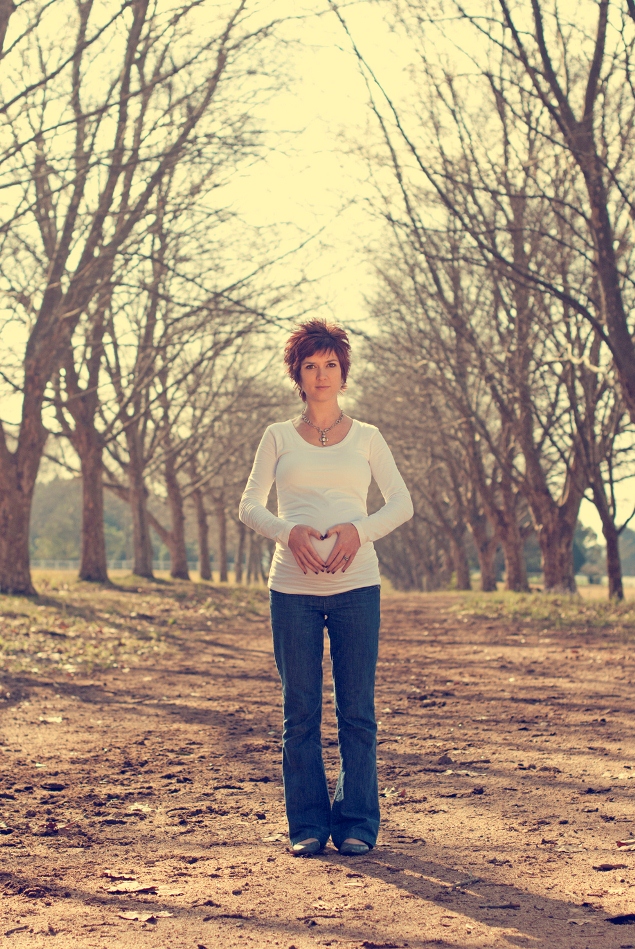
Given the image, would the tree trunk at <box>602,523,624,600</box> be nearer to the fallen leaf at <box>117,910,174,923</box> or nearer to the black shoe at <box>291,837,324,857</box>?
the black shoe at <box>291,837,324,857</box>

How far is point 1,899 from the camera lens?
3.87 metres

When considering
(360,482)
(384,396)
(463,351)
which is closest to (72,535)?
(384,396)

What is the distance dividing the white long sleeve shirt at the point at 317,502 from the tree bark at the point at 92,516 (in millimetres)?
21314

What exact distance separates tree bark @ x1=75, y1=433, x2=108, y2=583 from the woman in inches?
841

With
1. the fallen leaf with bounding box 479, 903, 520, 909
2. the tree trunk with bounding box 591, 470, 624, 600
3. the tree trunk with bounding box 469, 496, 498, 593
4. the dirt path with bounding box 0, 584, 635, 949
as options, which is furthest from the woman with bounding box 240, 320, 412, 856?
the tree trunk with bounding box 469, 496, 498, 593

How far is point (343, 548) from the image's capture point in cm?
432

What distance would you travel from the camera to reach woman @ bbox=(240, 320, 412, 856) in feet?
14.7

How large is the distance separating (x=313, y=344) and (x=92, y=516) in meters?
22.0

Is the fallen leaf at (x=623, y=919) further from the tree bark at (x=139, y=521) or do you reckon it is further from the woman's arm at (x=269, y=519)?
the tree bark at (x=139, y=521)

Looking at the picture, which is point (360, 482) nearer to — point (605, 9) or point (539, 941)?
point (539, 941)

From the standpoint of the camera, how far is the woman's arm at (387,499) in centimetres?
441

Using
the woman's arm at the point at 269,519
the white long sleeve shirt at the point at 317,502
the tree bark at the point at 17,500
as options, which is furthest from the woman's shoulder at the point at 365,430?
the tree bark at the point at 17,500

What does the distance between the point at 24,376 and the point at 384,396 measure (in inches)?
623

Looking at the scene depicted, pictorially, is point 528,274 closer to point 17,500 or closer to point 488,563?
point 17,500
